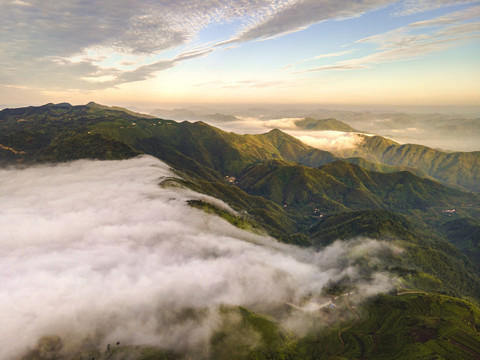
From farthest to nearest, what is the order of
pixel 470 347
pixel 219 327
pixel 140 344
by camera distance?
pixel 219 327 < pixel 140 344 < pixel 470 347

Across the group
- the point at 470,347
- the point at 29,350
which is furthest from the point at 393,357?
the point at 29,350

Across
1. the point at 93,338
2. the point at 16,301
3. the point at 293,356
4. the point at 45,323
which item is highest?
the point at 16,301

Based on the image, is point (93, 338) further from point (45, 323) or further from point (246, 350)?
point (246, 350)

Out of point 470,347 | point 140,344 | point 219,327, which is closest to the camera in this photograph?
point 470,347

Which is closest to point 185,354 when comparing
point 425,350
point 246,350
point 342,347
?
point 246,350

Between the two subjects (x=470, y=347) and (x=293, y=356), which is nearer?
(x=470, y=347)

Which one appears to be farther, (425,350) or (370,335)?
(370,335)

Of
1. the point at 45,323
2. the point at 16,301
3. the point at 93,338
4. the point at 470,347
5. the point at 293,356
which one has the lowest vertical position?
the point at 293,356

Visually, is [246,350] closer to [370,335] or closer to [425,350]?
[370,335]

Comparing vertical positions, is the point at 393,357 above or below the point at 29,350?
below
